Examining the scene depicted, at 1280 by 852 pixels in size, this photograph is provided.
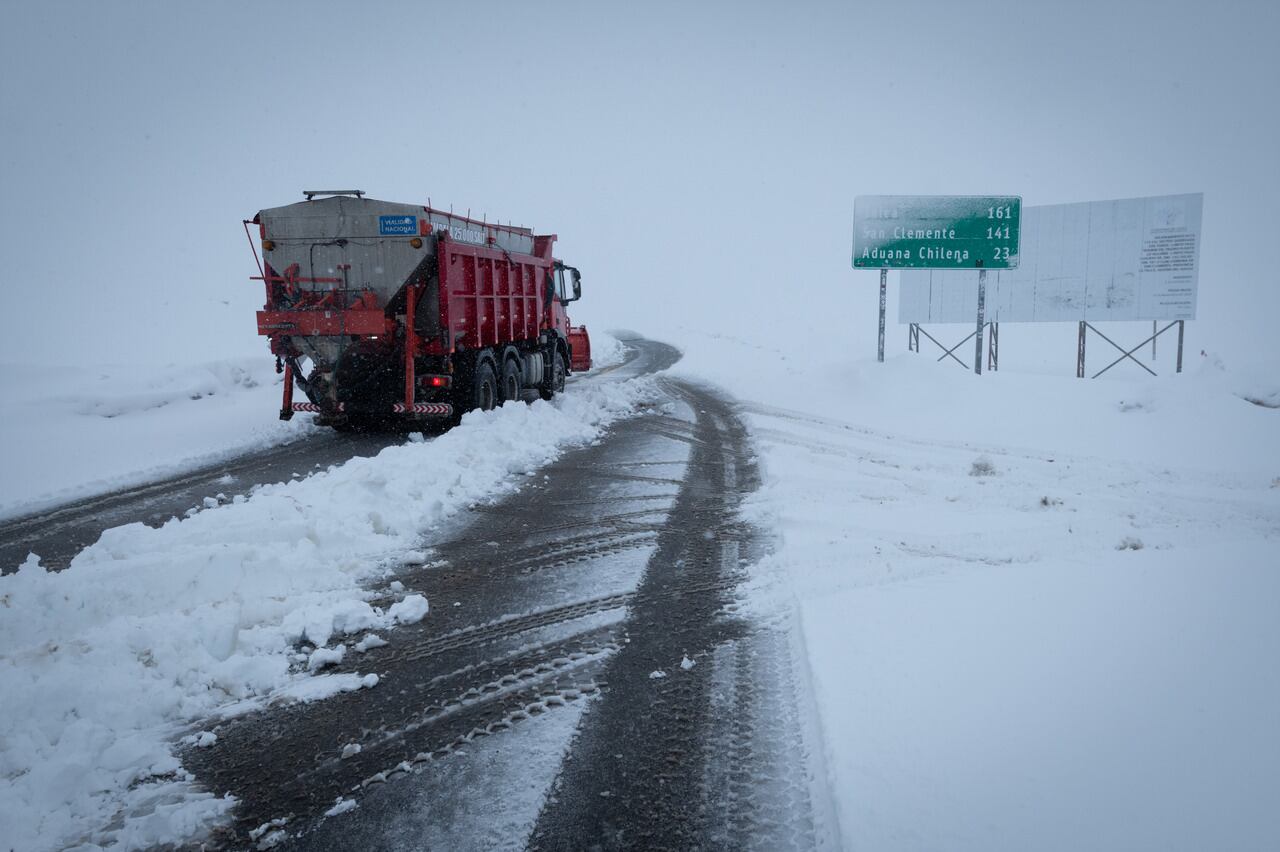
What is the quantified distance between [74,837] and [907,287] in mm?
27055

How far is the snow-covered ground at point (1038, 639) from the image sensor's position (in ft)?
9.46

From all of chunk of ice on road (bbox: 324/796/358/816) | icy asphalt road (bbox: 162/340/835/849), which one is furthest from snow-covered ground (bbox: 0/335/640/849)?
chunk of ice on road (bbox: 324/796/358/816)

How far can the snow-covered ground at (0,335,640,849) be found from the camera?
324cm

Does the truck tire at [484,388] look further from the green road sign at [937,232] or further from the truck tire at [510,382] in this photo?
the green road sign at [937,232]

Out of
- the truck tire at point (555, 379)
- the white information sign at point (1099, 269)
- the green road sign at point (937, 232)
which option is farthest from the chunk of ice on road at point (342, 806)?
the white information sign at point (1099, 269)

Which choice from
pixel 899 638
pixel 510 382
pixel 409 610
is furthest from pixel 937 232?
pixel 409 610

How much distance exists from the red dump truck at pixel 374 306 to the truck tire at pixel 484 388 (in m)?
0.02

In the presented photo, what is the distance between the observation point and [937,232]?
18859mm

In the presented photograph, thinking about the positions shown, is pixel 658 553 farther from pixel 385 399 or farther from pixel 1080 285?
pixel 1080 285

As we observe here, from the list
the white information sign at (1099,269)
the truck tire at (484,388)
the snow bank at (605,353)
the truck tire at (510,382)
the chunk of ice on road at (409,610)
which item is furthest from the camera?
the snow bank at (605,353)

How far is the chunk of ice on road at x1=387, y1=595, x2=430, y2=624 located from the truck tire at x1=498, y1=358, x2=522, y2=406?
31.4 ft

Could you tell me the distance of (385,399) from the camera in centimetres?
1291

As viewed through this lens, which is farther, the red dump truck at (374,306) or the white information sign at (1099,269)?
the white information sign at (1099,269)

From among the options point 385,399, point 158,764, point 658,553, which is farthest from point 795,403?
point 158,764
